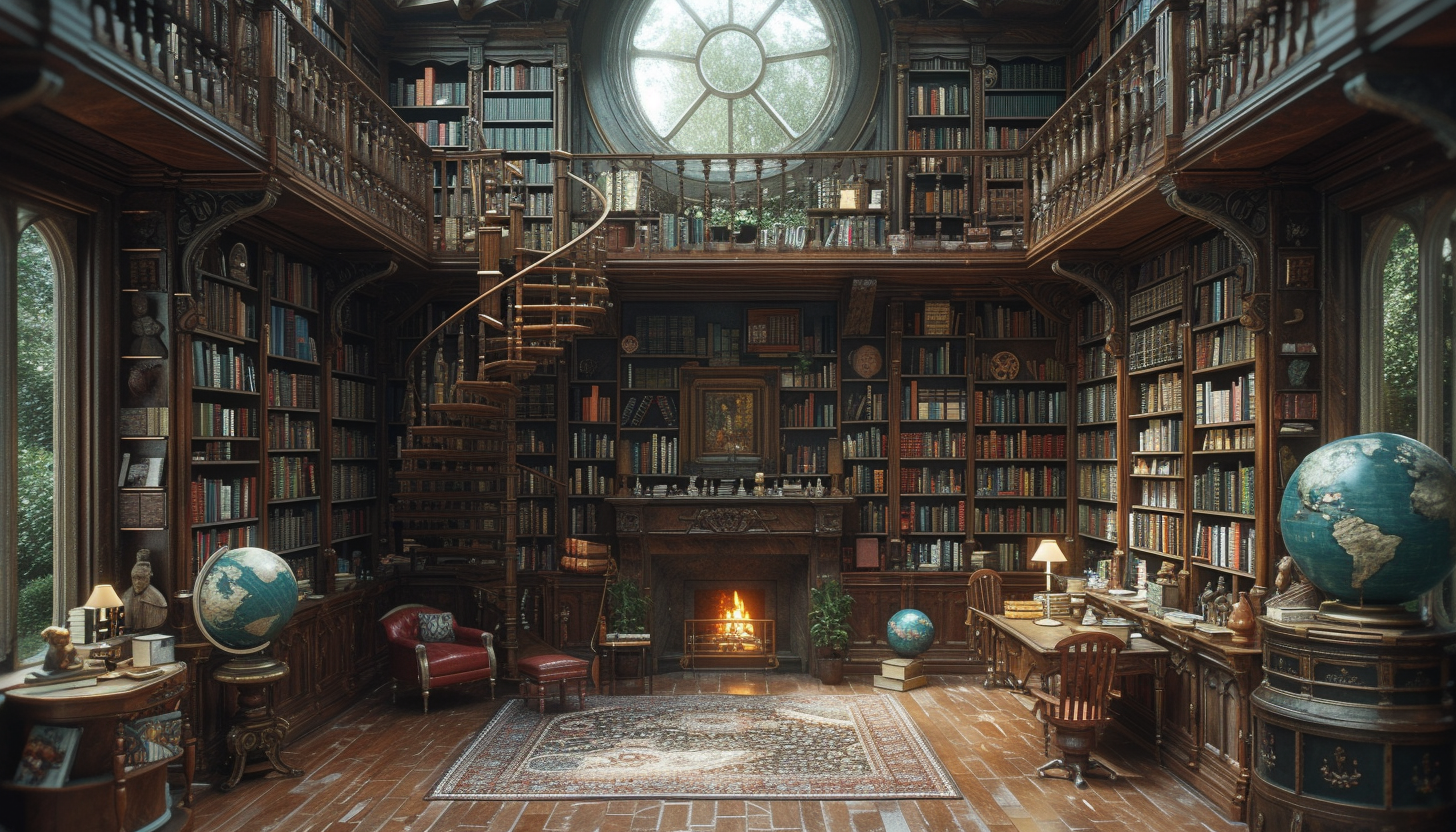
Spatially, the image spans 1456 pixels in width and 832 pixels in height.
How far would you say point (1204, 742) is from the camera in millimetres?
5500

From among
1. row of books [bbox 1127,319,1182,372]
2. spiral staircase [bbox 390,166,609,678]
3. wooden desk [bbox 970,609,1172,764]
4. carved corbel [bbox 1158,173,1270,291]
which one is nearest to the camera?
carved corbel [bbox 1158,173,1270,291]

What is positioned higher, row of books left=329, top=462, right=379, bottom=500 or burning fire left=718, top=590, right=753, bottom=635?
row of books left=329, top=462, right=379, bottom=500

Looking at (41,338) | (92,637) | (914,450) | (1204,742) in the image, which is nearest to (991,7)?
(914,450)

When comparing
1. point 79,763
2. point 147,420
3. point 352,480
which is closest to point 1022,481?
point 352,480

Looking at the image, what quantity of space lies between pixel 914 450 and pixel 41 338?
6572 millimetres

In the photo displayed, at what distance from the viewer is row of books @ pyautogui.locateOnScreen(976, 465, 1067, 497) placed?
8750mm

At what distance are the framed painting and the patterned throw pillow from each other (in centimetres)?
255

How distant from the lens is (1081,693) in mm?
5445

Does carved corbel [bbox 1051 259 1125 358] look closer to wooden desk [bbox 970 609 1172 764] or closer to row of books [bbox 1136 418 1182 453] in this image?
row of books [bbox 1136 418 1182 453]

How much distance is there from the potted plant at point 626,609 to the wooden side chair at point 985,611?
2740 mm

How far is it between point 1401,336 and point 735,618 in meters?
5.83

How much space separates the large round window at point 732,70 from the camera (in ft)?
32.3

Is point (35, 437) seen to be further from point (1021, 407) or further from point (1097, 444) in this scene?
point (1097, 444)

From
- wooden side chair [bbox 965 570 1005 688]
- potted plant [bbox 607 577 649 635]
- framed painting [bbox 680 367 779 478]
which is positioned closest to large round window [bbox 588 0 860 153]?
framed painting [bbox 680 367 779 478]
